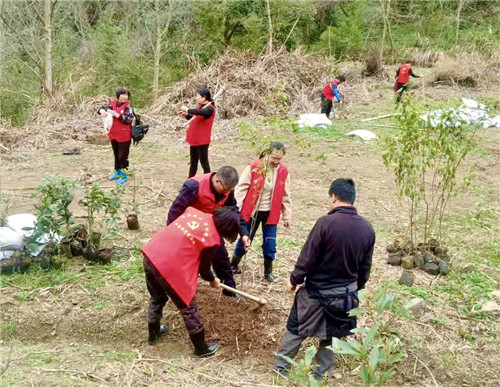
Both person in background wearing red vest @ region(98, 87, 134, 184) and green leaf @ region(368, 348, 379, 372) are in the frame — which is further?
person in background wearing red vest @ region(98, 87, 134, 184)

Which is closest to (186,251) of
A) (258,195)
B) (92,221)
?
(258,195)

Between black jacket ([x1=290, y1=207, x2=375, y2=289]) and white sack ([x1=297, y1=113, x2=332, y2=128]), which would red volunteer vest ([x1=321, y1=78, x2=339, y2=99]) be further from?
black jacket ([x1=290, y1=207, x2=375, y2=289])

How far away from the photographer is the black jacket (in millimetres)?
2992

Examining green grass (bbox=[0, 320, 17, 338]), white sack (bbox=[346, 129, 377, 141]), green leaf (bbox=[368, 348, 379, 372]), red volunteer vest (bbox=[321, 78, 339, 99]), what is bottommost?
green grass (bbox=[0, 320, 17, 338])

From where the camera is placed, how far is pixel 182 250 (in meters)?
3.29

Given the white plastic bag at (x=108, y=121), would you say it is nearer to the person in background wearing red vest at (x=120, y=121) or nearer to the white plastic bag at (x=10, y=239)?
the person in background wearing red vest at (x=120, y=121)

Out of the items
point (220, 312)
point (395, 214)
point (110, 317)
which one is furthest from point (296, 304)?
point (395, 214)

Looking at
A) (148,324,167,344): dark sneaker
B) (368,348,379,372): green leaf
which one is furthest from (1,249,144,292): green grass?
(368,348,379,372): green leaf

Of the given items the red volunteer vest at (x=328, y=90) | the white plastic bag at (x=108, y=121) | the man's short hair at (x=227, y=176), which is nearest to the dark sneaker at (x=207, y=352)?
the man's short hair at (x=227, y=176)

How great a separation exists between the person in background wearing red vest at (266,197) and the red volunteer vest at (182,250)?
0.95m

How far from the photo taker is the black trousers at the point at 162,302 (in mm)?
3326

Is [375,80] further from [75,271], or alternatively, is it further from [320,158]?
[75,271]

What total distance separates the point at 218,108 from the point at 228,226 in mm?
9842

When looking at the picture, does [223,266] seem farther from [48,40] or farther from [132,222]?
[48,40]
